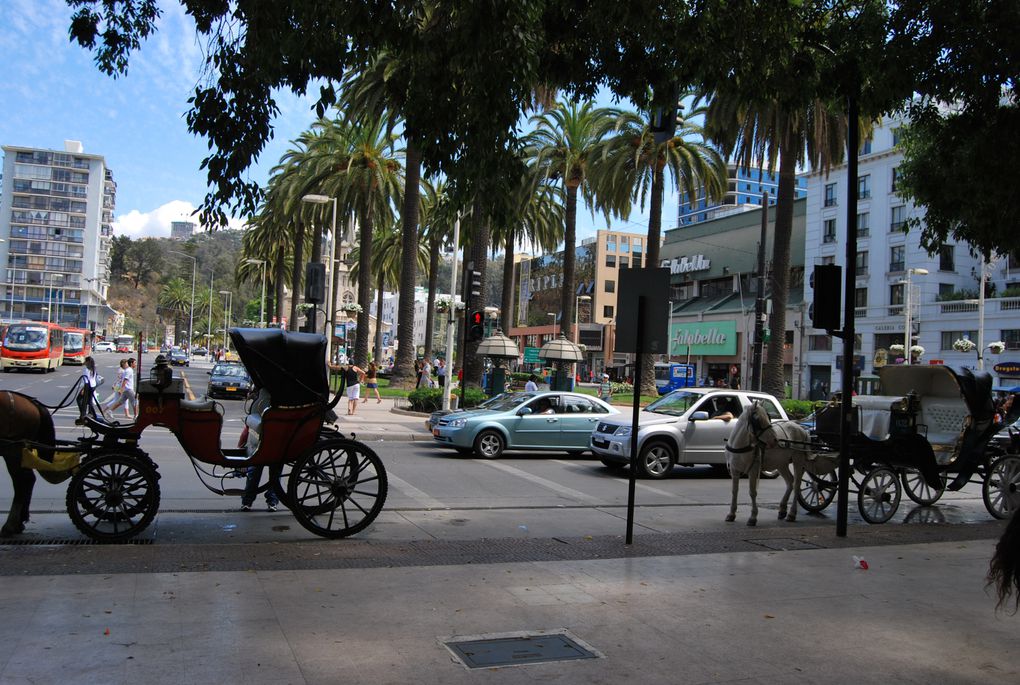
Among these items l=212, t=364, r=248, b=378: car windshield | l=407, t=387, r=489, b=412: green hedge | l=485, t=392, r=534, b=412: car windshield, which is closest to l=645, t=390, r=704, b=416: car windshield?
l=485, t=392, r=534, b=412: car windshield

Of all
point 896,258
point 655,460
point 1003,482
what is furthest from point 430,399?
point 896,258

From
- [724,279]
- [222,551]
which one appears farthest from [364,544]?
[724,279]

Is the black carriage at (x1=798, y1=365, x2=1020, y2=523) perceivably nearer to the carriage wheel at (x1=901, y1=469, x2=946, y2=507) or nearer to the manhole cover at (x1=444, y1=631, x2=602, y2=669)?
the carriage wheel at (x1=901, y1=469, x2=946, y2=507)

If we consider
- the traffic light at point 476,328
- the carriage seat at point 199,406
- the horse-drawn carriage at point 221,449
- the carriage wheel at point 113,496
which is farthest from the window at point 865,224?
the carriage wheel at point 113,496

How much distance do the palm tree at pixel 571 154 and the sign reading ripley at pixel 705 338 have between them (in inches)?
1422

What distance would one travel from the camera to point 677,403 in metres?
17.6

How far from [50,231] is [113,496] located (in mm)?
167923

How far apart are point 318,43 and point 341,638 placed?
610 centimetres

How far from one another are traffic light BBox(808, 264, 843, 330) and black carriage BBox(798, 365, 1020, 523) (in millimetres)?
1540

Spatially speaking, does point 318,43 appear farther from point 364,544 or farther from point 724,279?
point 724,279

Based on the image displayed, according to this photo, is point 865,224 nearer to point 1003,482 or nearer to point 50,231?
point 1003,482

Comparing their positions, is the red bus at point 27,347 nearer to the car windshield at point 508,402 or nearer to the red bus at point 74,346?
the red bus at point 74,346

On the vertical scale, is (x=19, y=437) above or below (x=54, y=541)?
above

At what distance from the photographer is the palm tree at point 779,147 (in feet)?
91.4
